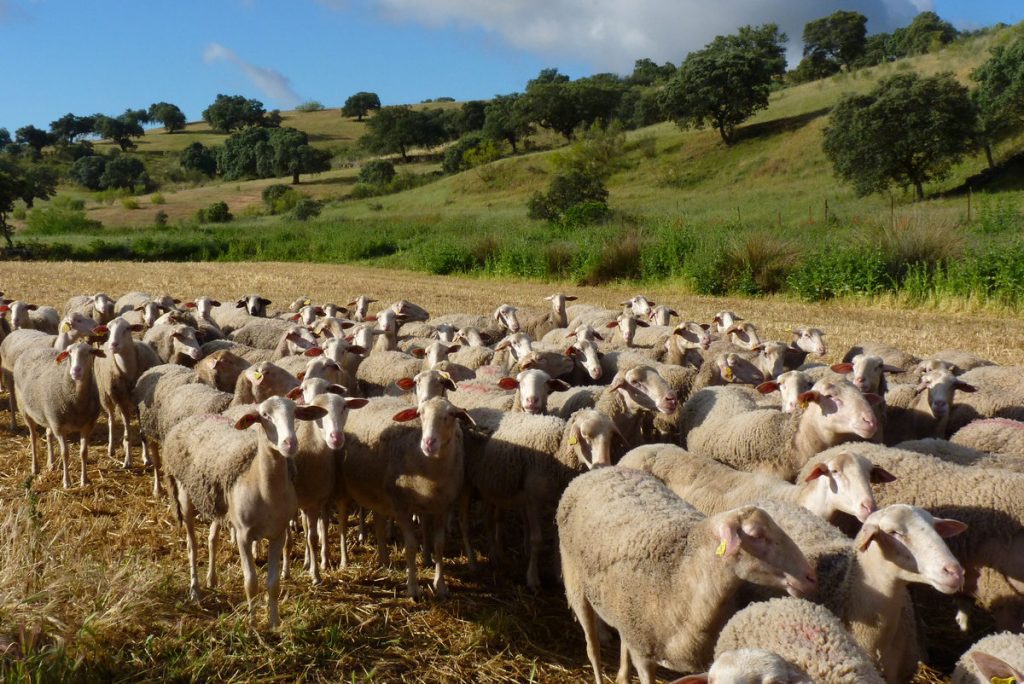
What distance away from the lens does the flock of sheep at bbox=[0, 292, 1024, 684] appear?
A: 3961 mm

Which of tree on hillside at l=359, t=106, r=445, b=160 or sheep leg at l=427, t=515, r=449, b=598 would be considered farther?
tree on hillside at l=359, t=106, r=445, b=160

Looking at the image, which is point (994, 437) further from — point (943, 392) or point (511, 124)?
point (511, 124)

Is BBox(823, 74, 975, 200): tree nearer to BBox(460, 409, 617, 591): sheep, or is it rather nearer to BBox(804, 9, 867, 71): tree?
BBox(460, 409, 617, 591): sheep

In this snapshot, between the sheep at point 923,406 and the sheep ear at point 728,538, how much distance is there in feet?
13.9

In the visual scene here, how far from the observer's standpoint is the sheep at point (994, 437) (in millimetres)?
6098

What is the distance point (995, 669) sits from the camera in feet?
10.7

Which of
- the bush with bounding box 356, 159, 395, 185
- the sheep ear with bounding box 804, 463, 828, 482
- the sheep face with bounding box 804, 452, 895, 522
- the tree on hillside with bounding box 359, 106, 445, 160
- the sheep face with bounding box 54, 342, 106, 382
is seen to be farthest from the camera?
the tree on hillside with bounding box 359, 106, 445, 160

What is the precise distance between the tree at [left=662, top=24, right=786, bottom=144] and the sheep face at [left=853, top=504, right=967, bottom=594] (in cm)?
5969

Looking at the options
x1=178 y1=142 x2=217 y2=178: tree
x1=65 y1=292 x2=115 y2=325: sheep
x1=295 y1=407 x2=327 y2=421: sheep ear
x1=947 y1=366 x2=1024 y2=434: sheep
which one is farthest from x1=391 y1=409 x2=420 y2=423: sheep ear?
x1=178 y1=142 x2=217 y2=178: tree

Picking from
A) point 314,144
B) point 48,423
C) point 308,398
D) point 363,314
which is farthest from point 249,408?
point 314,144

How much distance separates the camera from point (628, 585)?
14.4ft

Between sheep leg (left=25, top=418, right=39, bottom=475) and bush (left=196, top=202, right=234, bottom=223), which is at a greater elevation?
bush (left=196, top=202, right=234, bottom=223)

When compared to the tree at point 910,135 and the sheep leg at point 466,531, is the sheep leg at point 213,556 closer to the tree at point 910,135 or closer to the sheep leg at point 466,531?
the sheep leg at point 466,531

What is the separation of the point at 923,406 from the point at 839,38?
109372 millimetres
